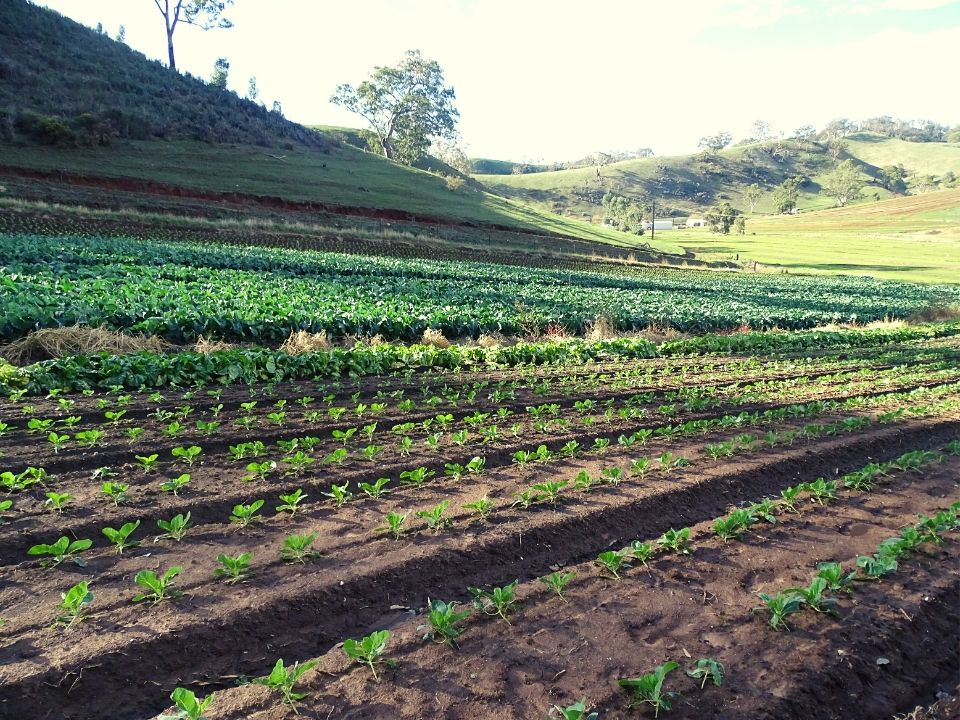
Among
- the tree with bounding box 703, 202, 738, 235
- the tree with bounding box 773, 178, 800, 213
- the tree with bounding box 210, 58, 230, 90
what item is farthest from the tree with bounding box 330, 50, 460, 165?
the tree with bounding box 773, 178, 800, 213

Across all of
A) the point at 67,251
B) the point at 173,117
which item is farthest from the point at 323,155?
the point at 67,251

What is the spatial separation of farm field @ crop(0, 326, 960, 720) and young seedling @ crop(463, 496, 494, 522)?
0.04 metres

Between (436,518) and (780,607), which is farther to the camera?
(436,518)

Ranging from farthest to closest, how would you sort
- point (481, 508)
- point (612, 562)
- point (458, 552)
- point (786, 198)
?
point (786, 198), point (481, 508), point (458, 552), point (612, 562)

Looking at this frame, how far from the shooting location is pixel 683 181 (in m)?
177

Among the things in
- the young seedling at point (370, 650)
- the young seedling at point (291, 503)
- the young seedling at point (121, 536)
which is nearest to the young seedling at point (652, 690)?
the young seedling at point (370, 650)

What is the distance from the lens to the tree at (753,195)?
5999 inches

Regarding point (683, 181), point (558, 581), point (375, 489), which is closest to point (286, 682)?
point (558, 581)

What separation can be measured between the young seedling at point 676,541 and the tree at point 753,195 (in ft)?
542

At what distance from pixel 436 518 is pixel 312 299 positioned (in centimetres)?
1331

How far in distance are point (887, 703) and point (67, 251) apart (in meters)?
27.0

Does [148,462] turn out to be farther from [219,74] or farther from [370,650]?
[219,74]

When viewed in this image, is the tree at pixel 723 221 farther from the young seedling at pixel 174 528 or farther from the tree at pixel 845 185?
the young seedling at pixel 174 528

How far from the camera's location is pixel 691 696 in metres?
3.67
